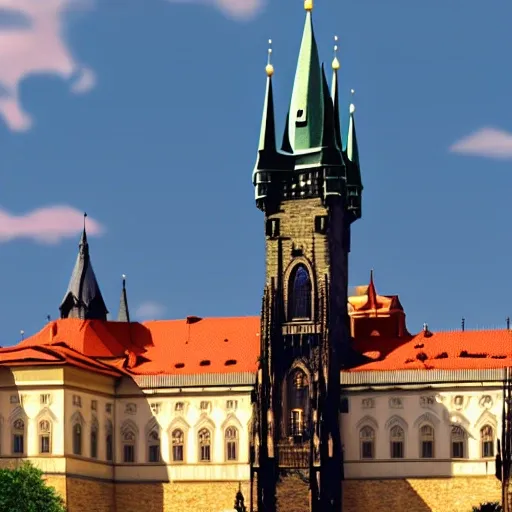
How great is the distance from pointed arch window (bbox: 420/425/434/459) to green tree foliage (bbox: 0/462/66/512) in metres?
28.0

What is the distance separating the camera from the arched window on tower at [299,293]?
158500 millimetres

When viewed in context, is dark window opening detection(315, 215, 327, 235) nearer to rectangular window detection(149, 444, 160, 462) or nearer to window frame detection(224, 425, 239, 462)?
window frame detection(224, 425, 239, 462)

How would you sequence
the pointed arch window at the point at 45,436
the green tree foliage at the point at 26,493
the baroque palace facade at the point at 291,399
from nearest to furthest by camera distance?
the green tree foliage at the point at 26,493 → the baroque palace facade at the point at 291,399 → the pointed arch window at the point at 45,436

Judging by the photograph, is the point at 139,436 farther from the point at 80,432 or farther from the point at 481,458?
the point at 481,458

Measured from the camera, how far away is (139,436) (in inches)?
6427

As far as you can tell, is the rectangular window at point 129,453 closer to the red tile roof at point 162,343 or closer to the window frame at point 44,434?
the red tile roof at point 162,343

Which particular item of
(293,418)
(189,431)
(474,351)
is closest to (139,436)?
(189,431)

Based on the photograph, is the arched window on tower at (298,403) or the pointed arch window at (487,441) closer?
the pointed arch window at (487,441)

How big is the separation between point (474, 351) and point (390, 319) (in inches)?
596

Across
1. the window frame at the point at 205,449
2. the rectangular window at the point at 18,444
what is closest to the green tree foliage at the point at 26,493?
the rectangular window at the point at 18,444

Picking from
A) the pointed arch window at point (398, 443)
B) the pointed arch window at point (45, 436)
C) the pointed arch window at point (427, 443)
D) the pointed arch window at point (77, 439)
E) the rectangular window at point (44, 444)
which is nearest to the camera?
the pointed arch window at point (427, 443)

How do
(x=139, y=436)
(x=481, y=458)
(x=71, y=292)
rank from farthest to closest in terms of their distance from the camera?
(x=71, y=292) < (x=139, y=436) < (x=481, y=458)

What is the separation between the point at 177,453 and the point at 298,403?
39.5 ft

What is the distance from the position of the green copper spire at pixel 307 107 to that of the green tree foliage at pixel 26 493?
34037 millimetres
